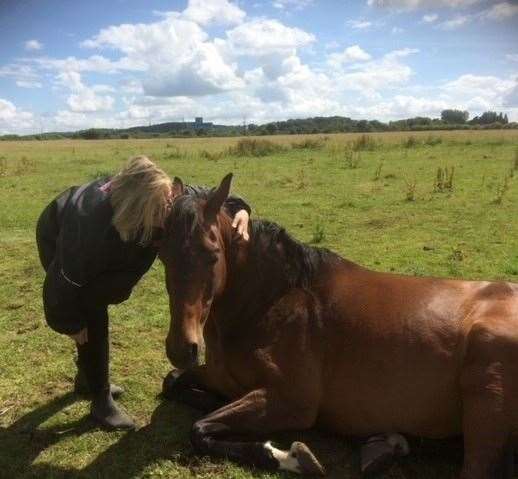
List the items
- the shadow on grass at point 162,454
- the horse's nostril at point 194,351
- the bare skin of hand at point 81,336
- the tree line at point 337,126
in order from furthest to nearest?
the tree line at point 337,126
the bare skin of hand at point 81,336
the shadow on grass at point 162,454
the horse's nostril at point 194,351

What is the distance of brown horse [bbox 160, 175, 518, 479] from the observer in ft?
10.7

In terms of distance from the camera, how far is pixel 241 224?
12.6ft

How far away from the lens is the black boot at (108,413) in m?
4.14

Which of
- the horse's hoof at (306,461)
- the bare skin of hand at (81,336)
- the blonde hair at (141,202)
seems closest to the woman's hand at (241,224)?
the blonde hair at (141,202)

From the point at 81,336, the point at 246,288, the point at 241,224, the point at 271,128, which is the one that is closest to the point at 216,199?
the point at 241,224

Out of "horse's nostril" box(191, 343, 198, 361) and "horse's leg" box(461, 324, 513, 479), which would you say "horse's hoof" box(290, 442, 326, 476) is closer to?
"horse's leg" box(461, 324, 513, 479)

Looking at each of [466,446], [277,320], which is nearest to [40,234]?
[277,320]

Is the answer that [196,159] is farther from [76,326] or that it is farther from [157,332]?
[76,326]

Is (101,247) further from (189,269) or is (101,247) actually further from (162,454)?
(162,454)

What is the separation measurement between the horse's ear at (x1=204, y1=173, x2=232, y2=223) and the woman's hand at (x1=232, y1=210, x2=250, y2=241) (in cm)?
36

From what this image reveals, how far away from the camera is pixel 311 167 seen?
2170 cm

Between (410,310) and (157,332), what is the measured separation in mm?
3158

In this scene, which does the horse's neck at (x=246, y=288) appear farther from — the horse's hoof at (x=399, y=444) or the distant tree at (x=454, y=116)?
the distant tree at (x=454, y=116)

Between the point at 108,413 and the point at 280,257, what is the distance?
1.76 metres
